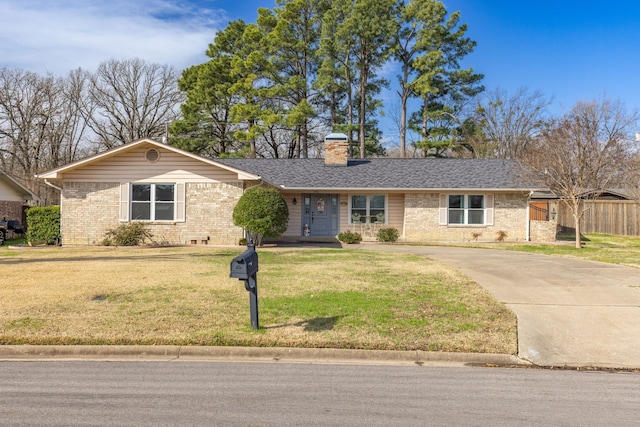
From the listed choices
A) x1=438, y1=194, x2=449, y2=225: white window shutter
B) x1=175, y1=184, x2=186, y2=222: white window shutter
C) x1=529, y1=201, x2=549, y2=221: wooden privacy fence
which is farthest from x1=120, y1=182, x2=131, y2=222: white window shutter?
x1=529, y1=201, x2=549, y2=221: wooden privacy fence

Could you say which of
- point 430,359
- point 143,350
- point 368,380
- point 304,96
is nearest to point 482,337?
point 430,359

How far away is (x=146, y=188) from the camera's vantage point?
1822 cm

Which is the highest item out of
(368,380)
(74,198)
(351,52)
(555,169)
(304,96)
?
(351,52)

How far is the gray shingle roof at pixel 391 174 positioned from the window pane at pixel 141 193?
4.34 metres

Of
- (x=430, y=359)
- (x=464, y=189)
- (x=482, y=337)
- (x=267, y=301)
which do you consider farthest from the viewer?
(x=464, y=189)

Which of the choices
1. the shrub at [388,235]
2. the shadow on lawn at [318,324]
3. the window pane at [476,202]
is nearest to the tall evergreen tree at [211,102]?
the shrub at [388,235]

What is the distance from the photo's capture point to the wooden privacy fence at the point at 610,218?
25781mm

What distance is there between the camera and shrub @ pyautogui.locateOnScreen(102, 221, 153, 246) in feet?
56.2

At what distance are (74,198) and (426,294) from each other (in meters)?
15.1

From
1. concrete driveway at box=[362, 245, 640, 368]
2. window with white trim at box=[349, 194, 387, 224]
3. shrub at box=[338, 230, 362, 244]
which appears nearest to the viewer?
concrete driveway at box=[362, 245, 640, 368]

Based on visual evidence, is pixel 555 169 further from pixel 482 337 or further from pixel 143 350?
pixel 143 350

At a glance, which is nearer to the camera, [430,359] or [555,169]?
[430,359]

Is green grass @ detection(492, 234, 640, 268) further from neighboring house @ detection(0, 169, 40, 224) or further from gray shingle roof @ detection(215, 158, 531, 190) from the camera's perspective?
neighboring house @ detection(0, 169, 40, 224)

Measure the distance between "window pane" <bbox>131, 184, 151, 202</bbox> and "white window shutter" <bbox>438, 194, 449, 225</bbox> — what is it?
41.0 feet
